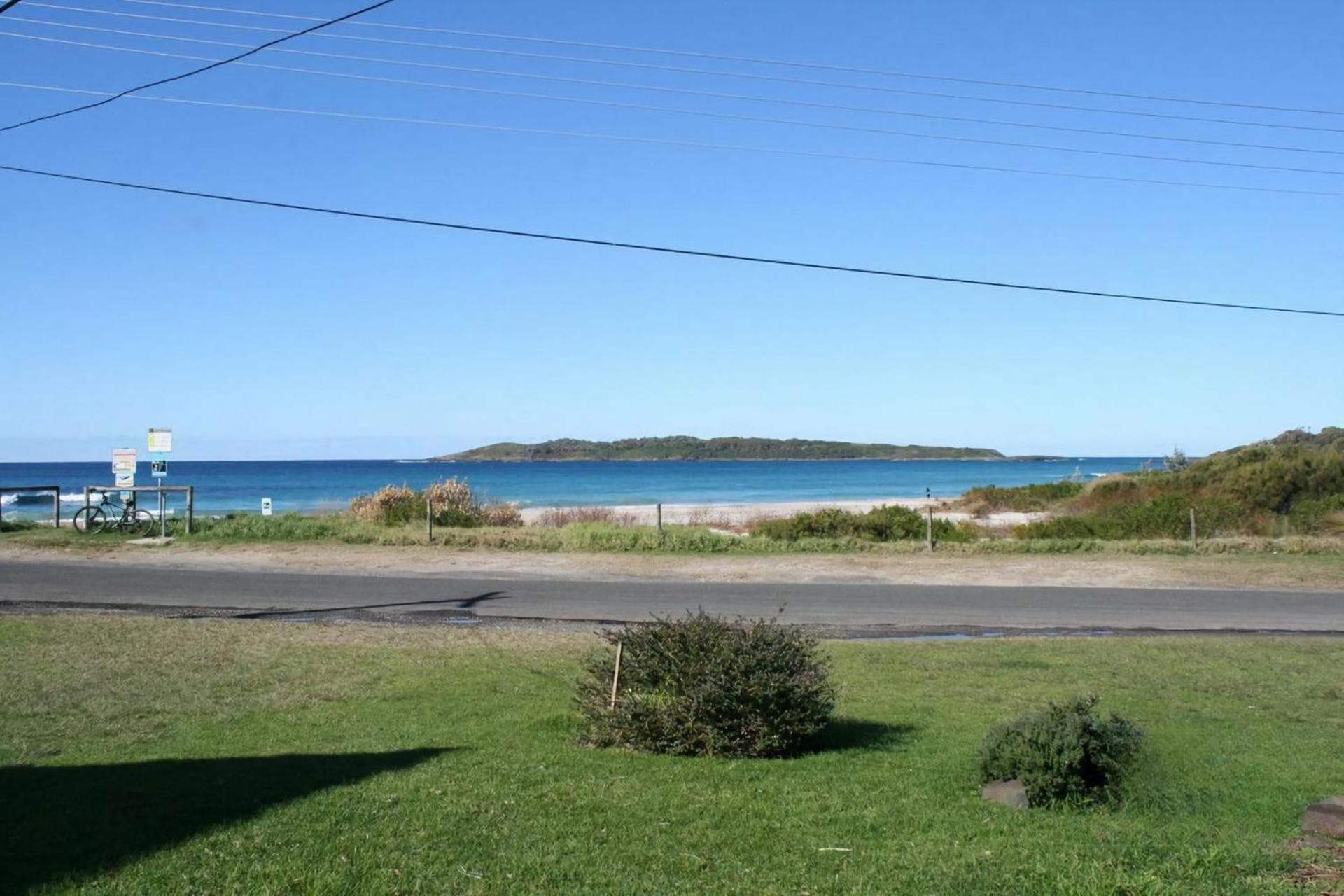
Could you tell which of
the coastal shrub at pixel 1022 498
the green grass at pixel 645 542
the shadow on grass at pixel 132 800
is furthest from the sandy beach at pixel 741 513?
the shadow on grass at pixel 132 800

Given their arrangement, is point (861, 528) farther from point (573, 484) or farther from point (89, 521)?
point (573, 484)

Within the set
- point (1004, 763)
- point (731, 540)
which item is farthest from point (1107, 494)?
point (1004, 763)

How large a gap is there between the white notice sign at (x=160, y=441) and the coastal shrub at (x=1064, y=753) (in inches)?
1078

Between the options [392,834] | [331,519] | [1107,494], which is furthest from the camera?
[1107,494]

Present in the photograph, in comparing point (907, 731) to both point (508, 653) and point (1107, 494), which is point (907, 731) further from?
point (1107, 494)

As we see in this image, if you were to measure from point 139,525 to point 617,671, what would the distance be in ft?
88.1

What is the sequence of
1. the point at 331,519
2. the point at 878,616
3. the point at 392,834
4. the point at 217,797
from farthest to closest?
1. the point at 331,519
2. the point at 878,616
3. the point at 217,797
4. the point at 392,834

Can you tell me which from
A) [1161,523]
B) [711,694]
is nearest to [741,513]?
[1161,523]

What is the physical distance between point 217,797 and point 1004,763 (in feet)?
16.0

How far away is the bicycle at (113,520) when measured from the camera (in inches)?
1268

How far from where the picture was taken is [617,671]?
381 inches

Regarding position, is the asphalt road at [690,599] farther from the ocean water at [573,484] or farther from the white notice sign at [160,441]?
the ocean water at [573,484]

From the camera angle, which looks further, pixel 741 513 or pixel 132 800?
pixel 741 513

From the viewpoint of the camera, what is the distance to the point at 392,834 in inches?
253
